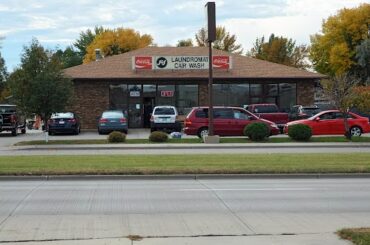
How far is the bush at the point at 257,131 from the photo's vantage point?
97.7ft

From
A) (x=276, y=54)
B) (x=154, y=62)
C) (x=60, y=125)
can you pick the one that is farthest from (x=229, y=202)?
(x=276, y=54)

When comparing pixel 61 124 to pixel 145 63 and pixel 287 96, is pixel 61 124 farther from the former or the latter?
pixel 287 96

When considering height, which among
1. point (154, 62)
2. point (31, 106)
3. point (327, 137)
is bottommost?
point (327, 137)

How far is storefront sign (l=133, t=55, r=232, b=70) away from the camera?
139 ft

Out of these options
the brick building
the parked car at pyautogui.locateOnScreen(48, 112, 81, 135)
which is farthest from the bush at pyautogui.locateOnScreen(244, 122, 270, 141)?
the brick building

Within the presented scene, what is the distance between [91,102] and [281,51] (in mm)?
49572

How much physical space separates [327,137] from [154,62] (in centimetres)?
1576

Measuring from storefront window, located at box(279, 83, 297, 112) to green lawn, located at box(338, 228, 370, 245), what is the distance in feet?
121

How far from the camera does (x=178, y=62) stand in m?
42.9

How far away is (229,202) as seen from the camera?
36.5 feet

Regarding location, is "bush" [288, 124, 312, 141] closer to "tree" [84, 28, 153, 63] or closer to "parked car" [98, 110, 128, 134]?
"parked car" [98, 110, 128, 134]

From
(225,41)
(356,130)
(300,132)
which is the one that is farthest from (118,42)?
(300,132)

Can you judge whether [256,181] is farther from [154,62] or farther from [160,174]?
[154,62]

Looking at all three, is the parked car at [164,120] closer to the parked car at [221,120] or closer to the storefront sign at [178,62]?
the parked car at [221,120]
